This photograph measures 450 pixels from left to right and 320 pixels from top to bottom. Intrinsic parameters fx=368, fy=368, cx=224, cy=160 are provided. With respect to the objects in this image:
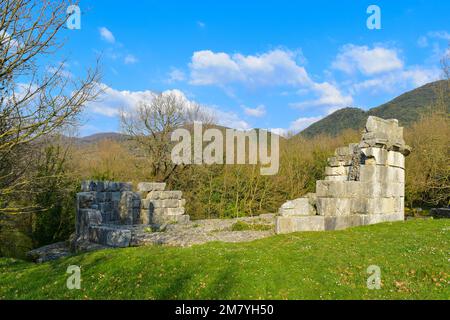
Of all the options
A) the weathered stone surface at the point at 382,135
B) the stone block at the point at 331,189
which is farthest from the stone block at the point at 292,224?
the weathered stone surface at the point at 382,135

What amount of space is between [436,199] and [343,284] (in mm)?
21179

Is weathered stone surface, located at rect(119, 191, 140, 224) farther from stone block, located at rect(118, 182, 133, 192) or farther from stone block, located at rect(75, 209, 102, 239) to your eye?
stone block, located at rect(75, 209, 102, 239)

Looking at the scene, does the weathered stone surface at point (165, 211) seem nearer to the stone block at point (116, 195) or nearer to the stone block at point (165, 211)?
the stone block at point (165, 211)

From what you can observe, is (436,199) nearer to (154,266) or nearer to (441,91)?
(441,91)

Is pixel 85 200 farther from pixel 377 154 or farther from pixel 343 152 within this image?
pixel 343 152

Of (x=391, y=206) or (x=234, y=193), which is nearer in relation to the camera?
(x=391, y=206)

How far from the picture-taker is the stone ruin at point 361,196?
41.8 feet

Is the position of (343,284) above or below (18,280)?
above

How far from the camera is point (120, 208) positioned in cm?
1850

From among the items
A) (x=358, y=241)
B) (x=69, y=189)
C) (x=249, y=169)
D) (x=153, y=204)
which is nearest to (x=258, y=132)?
(x=249, y=169)

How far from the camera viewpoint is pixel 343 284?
671cm

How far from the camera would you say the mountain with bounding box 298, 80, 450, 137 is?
162 ft

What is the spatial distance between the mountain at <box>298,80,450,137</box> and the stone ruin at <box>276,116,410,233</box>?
109ft

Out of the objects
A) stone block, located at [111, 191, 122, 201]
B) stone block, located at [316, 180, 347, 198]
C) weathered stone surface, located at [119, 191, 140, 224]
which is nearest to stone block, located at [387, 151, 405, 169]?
stone block, located at [316, 180, 347, 198]
